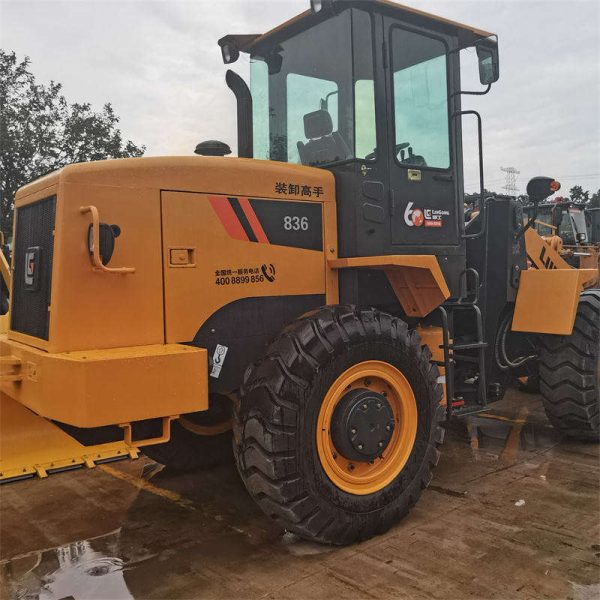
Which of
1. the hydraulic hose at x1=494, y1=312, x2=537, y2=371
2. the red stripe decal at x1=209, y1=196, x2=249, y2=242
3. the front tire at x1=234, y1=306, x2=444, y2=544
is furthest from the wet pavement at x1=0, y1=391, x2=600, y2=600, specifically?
the red stripe decal at x1=209, y1=196, x2=249, y2=242

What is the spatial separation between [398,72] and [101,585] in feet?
12.0

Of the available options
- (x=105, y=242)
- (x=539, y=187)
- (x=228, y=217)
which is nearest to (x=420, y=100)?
(x=539, y=187)

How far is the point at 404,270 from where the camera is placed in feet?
14.0

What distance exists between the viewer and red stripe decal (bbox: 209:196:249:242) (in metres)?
3.54

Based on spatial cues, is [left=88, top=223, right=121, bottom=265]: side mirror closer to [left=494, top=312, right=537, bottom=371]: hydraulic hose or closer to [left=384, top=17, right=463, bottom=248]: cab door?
[left=384, top=17, right=463, bottom=248]: cab door

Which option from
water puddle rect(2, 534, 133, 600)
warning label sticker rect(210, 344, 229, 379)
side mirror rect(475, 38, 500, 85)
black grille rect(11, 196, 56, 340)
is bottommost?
water puddle rect(2, 534, 133, 600)

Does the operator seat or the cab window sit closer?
the operator seat

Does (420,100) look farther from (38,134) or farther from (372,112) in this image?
(38,134)

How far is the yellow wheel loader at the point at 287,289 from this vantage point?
10.4 ft

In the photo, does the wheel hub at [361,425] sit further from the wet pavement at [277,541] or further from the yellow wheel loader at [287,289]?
the wet pavement at [277,541]

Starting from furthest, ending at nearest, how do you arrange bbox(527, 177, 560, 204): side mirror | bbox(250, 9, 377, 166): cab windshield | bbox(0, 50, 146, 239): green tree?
bbox(0, 50, 146, 239): green tree → bbox(527, 177, 560, 204): side mirror → bbox(250, 9, 377, 166): cab windshield

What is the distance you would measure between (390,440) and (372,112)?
2.12 metres

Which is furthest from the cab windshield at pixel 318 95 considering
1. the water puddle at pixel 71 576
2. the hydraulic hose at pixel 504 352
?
the water puddle at pixel 71 576

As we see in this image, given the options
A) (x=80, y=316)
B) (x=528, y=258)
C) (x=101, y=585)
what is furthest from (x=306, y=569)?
(x=528, y=258)
